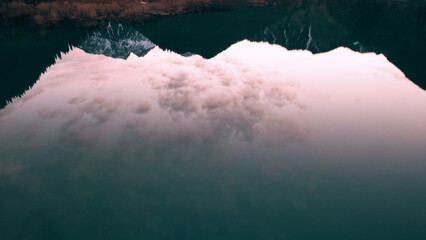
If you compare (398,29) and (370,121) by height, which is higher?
(370,121)

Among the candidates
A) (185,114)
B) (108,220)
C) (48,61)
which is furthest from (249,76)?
(48,61)

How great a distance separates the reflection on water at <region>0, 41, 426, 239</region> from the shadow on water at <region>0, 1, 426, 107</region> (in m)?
21.6

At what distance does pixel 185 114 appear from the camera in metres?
42.1

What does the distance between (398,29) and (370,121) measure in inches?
4808

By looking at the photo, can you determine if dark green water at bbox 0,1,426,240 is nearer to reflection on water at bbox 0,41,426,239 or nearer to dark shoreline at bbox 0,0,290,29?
reflection on water at bbox 0,41,426,239

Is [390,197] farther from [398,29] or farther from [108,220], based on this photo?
[398,29]

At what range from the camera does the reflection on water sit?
902 inches

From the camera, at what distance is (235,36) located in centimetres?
13350

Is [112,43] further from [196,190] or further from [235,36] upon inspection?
[196,190]

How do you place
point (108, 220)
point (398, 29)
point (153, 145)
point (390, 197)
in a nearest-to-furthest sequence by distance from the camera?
1. point (108, 220)
2. point (390, 197)
3. point (153, 145)
4. point (398, 29)

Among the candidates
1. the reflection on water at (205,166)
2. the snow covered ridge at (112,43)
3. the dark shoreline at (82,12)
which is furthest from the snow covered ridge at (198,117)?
the dark shoreline at (82,12)

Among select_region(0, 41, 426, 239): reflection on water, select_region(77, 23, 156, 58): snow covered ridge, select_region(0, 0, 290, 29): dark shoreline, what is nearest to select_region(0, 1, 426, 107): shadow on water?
select_region(77, 23, 156, 58): snow covered ridge

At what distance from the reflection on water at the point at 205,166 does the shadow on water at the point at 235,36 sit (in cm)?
2164

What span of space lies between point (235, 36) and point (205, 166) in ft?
373
